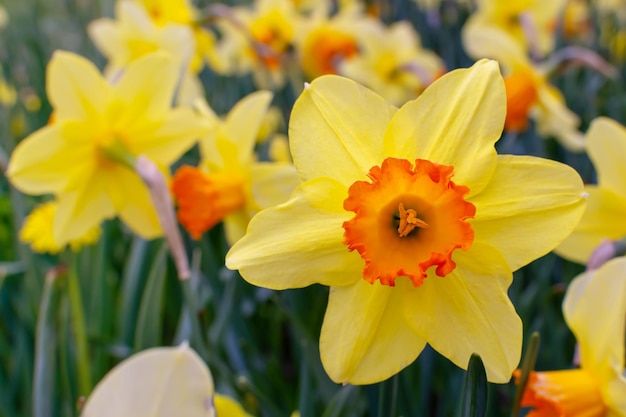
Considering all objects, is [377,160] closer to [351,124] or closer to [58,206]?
[351,124]

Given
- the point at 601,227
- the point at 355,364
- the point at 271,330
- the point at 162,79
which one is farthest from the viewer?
the point at 271,330

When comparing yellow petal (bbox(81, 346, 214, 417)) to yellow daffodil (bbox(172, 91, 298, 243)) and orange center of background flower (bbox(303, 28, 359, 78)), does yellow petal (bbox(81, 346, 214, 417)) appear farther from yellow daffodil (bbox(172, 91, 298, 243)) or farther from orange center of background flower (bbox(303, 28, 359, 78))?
orange center of background flower (bbox(303, 28, 359, 78))

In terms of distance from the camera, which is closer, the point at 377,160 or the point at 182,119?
the point at 377,160

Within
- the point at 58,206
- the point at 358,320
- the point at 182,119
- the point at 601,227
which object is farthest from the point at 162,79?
the point at 601,227

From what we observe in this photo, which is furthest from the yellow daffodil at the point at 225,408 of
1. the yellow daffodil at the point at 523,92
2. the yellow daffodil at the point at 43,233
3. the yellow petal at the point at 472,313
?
the yellow daffodil at the point at 523,92

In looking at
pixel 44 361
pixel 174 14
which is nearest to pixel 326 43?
pixel 174 14
